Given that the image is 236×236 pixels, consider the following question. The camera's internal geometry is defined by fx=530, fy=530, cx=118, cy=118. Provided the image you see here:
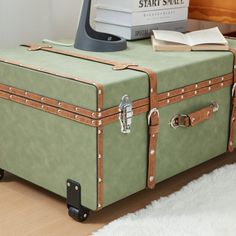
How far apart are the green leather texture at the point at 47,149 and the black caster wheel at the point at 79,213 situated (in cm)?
3

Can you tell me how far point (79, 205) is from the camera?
1.10 metres

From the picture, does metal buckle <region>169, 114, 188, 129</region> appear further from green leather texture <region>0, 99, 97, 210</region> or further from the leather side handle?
green leather texture <region>0, 99, 97, 210</region>

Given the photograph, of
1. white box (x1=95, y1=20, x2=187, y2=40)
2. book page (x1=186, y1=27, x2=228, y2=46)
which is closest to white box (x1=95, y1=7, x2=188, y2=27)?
white box (x1=95, y1=20, x2=187, y2=40)

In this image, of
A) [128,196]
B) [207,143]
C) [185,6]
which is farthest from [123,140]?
[185,6]

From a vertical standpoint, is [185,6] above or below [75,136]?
above

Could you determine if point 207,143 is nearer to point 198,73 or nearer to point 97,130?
point 198,73

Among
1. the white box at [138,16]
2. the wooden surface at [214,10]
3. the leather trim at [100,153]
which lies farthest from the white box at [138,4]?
the leather trim at [100,153]

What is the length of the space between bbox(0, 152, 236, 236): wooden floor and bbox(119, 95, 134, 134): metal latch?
21 centimetres

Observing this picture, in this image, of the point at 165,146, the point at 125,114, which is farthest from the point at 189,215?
the point at 125,114

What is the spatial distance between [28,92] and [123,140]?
0.78 feet

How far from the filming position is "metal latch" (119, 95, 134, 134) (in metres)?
1.06

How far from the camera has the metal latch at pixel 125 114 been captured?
1.06 m

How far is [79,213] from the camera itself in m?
1.11

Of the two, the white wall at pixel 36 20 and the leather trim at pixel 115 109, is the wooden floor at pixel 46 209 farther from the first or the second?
the white wall at pixel 36 20
